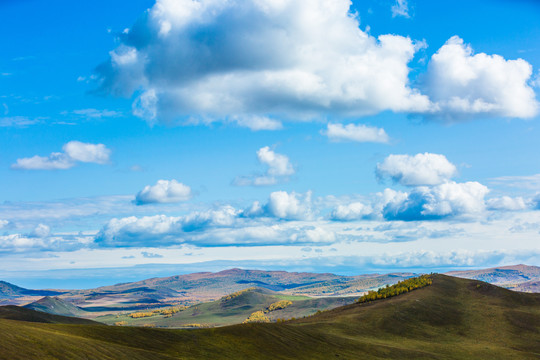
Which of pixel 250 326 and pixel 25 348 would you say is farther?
pixel 250 326

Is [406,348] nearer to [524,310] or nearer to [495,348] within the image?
[495,348]

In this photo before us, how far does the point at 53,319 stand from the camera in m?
195

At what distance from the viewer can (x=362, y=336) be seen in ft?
444

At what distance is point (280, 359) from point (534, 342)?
3205 inches

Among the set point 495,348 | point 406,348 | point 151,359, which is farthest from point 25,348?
point 495,348

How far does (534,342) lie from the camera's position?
139 metres

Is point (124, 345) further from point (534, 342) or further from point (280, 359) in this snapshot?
point (534, 342)

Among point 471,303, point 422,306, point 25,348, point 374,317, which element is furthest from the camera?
point 471,303

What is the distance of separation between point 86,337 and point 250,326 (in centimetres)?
3757

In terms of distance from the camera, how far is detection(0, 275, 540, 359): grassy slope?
73.9m

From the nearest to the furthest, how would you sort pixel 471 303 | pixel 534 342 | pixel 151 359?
pixel 151 359, pixel 534 342, pixel 471 303

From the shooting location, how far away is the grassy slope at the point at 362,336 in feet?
242

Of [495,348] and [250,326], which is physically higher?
[250,326]

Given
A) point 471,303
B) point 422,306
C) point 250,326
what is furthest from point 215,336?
point 471,303
